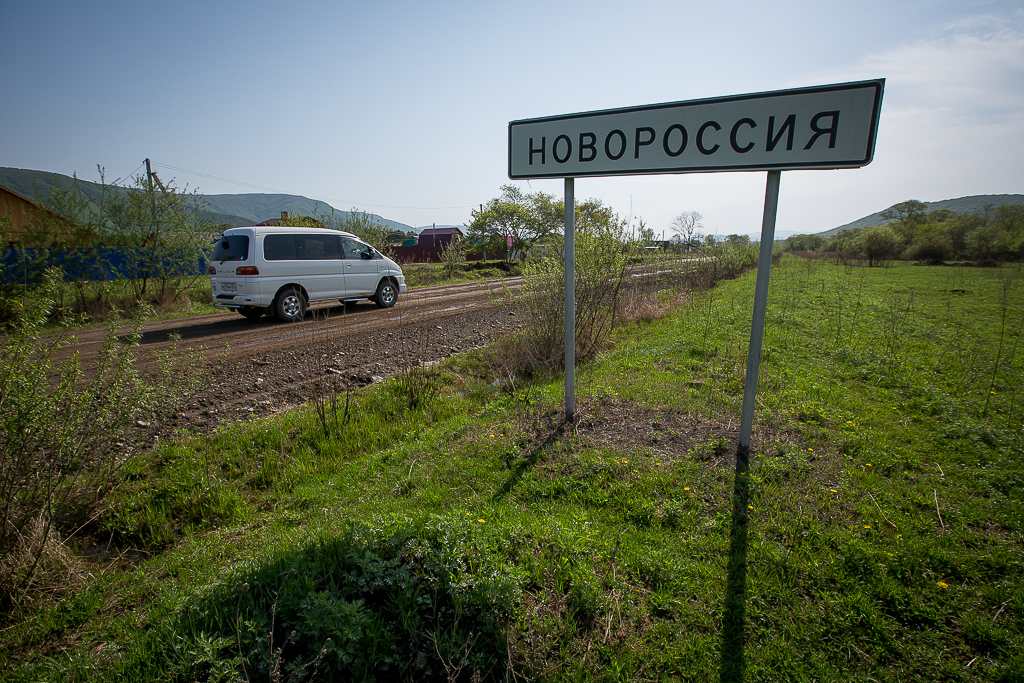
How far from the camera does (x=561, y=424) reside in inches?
146

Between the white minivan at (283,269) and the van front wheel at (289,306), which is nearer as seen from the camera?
the white minivan at (283,269)

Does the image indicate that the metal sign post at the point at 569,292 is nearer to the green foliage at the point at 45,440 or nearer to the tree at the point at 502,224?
the green foliage at the point at 45,440

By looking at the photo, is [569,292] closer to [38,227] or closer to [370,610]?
[370,610]

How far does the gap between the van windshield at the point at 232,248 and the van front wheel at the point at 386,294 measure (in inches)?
127

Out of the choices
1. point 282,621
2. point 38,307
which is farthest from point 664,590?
point 38,307

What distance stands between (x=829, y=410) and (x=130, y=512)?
564cm

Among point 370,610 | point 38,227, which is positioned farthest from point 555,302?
point 38,227

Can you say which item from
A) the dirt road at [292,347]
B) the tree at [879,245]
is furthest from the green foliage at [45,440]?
the tree at [879,245]

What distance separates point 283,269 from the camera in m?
9.16

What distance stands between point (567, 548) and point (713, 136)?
2.60 metres

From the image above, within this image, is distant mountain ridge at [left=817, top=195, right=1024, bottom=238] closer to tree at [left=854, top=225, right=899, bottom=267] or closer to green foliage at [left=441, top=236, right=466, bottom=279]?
tree at [left=854, top=225, right=899, bottom=267]

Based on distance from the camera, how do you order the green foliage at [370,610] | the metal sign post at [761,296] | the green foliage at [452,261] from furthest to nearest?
1. the green foliage at [452,261]
2. the metal sign post at [761,296]
3. the green foliage at [370,610]

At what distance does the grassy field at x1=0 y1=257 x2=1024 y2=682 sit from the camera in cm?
168

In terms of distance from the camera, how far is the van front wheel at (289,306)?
920 cm
